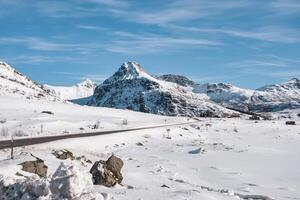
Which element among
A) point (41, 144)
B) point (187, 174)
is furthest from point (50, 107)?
point (187, 174)

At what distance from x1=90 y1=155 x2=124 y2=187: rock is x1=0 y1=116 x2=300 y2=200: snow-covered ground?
422mm

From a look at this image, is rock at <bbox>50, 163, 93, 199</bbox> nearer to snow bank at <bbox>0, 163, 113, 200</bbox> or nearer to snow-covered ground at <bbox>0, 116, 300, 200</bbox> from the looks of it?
snow bank at <bbox>0, 163, 113, 200</bbox>

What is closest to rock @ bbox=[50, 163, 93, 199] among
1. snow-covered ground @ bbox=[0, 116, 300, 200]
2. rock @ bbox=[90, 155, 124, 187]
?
snow-covered ground @ bbox=[0, 116, 300, 200]

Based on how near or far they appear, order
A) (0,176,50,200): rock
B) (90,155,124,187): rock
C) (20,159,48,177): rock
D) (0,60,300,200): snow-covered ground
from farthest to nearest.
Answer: (90,155,124,187): rock, (20,159,48,177): rock, (0,60,300,200): snow-covered ground, (0,176,50,200): rock

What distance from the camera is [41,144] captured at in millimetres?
31656

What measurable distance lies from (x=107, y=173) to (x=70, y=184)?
6234 millimetres

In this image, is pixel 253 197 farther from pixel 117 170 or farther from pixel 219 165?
pixel 219 165

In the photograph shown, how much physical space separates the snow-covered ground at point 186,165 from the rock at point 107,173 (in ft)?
1.38

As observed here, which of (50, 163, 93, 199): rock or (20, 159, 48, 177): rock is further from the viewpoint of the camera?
(20, 159, 48, 177): rock

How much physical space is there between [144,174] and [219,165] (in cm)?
967

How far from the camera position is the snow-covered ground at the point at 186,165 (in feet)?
57.0

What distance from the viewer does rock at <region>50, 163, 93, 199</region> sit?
10.9 metres

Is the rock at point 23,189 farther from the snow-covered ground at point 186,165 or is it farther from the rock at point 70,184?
the snow-covered ground at point 186,165

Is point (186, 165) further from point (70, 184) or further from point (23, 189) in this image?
point (70, 184)
